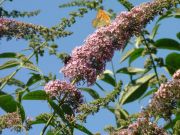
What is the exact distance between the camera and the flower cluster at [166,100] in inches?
93.5

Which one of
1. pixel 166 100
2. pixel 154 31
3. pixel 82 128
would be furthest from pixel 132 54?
pixel 166 100

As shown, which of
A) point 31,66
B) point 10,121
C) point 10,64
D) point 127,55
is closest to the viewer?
point 10,121

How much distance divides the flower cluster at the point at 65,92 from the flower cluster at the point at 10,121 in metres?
0.33

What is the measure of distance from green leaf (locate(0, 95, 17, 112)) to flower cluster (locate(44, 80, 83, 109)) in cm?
36

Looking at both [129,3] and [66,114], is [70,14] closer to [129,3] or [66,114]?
[129,3]

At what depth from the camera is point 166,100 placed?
2.41 metres

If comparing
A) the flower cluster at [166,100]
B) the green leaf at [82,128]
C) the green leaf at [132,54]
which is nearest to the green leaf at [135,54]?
the green leaf at [132,54]

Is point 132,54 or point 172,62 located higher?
point 132,54

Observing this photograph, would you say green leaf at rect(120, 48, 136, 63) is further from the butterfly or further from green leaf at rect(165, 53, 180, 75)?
the butterfly

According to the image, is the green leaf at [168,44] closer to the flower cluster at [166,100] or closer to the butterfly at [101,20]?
the butterfly at [101,20]

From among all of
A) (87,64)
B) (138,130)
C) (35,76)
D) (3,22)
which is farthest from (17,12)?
(138,130)

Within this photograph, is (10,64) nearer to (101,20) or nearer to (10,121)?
(101,20)

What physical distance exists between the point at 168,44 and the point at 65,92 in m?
1.74

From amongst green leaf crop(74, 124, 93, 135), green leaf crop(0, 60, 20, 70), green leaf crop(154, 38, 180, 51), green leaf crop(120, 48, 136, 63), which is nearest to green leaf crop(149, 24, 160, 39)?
green leaf crop(154, 38, 180, 51)
